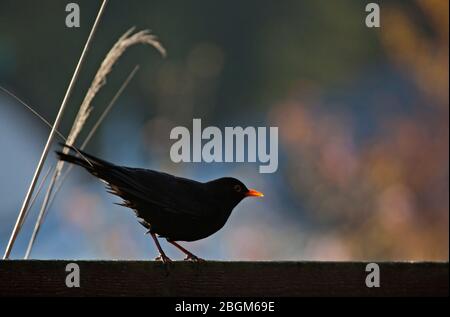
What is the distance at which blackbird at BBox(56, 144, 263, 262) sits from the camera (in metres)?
2.41

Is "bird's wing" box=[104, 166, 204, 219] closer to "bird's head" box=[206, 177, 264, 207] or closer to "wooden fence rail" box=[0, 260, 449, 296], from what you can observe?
"bird's head" box=[206, 177, 264, 207]

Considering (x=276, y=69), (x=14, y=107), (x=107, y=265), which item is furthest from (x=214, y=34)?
(x=107, y=265)

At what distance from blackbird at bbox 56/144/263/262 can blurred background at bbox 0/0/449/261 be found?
39cm

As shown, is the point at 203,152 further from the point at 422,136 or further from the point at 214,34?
the point at 214,34

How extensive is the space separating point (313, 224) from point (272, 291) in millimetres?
2736

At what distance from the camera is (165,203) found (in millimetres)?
2508

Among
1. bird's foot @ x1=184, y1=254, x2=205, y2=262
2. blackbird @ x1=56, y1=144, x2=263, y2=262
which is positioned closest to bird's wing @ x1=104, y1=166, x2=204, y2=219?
blackbird @ x1=56, y1=144, x2=263, y2=262

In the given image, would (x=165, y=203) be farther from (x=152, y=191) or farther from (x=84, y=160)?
(x=84, y=160)

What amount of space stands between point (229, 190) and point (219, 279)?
66 cm

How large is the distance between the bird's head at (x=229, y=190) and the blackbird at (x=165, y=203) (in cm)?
8

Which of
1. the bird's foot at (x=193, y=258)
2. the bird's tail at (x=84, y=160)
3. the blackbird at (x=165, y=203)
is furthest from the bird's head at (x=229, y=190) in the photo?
the bird's tail at (x=84, y=160)

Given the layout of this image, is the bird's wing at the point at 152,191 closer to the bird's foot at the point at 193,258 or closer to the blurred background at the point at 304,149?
the bird's foot at the point at 193,258

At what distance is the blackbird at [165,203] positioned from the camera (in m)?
2.41

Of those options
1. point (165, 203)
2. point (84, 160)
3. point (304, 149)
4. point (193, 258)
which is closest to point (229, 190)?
point (165, 203)
